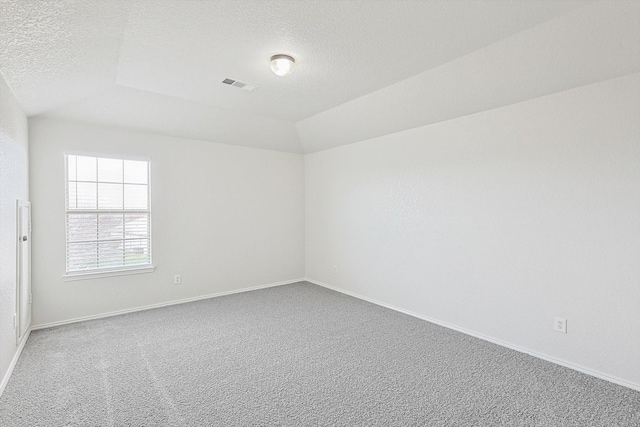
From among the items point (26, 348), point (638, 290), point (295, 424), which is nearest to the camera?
point (295, 424)

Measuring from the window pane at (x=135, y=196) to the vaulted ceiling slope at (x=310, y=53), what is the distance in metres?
0.80

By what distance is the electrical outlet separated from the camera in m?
2.79

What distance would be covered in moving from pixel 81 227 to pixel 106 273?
0.63 m

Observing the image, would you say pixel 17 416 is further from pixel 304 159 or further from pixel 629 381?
pixel 304 159

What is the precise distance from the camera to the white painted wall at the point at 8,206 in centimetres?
237

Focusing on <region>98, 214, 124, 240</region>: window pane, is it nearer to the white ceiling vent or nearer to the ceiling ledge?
the white ceiling vent

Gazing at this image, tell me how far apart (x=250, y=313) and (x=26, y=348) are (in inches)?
85.3

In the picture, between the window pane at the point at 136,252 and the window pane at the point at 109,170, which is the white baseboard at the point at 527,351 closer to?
the window pane at the point at 136,252

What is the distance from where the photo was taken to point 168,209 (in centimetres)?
445

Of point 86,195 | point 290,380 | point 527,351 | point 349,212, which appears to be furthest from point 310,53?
point 527,351

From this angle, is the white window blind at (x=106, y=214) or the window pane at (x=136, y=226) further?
the window pane at (x=136, y=226)

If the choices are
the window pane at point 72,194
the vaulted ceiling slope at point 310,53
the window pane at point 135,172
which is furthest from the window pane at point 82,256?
the vaulted ceiling slope at point 310,53

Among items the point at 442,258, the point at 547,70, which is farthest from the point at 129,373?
the point at 547,70

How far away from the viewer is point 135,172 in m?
4.24
